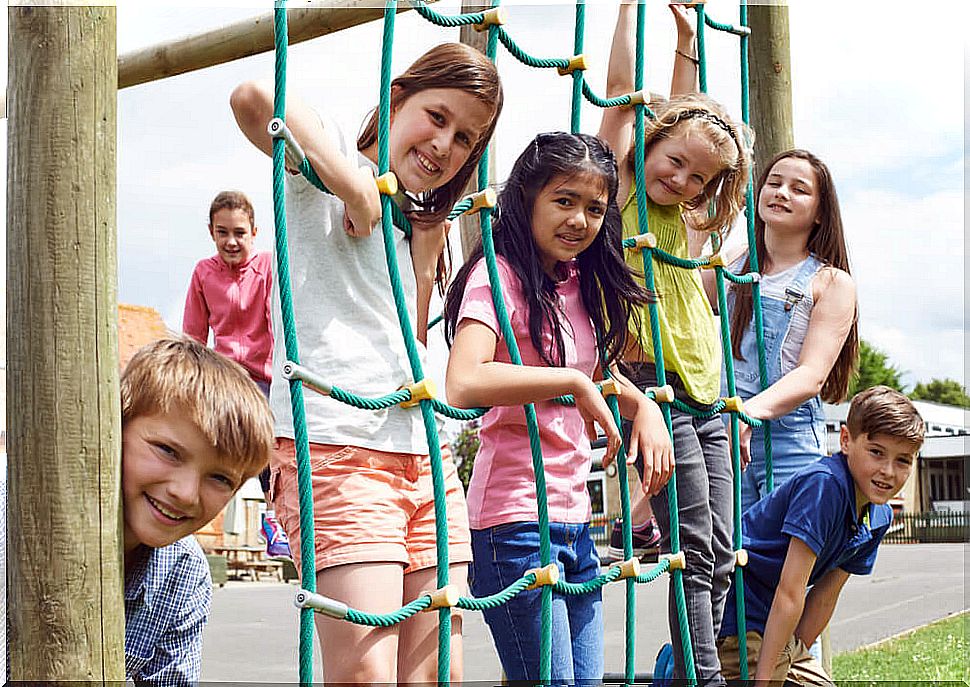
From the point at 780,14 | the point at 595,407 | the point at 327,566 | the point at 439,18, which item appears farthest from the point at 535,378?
the point at 780,14

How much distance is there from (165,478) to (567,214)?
740mm

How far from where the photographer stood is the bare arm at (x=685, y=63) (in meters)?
2.38

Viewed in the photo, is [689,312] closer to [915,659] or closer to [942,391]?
[915,659]

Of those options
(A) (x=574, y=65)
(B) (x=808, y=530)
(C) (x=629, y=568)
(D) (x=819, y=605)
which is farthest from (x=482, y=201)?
(D) (x=819, y=605)

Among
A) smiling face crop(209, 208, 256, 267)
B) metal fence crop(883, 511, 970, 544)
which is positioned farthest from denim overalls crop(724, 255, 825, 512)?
metal fence crop(883, 511, 970, 544)

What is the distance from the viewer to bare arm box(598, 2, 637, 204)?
2125 mm

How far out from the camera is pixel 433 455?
1525 millimetres

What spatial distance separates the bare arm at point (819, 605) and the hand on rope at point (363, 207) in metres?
1.33

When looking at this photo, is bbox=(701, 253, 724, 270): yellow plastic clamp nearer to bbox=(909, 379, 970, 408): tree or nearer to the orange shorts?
the orange shorts

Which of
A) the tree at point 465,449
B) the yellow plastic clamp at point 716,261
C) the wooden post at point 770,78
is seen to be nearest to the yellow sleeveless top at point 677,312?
the yellow plastic clamp at point 716,261

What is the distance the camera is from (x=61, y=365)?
1260 millimetres

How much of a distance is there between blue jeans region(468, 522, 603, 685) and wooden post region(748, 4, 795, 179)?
1366mm

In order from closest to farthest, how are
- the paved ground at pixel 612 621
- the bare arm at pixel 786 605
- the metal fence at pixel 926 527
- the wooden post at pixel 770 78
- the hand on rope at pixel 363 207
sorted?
the hand on rope at pixel 363 207
the bare arm at pixel 786 605
the wooden post at pixel 770 78
the paved ground at pixel 612 621
the metal fence at pixel 926 527

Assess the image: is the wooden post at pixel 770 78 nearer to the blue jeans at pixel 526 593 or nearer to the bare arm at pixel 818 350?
the bare arm at pixel 818 350
